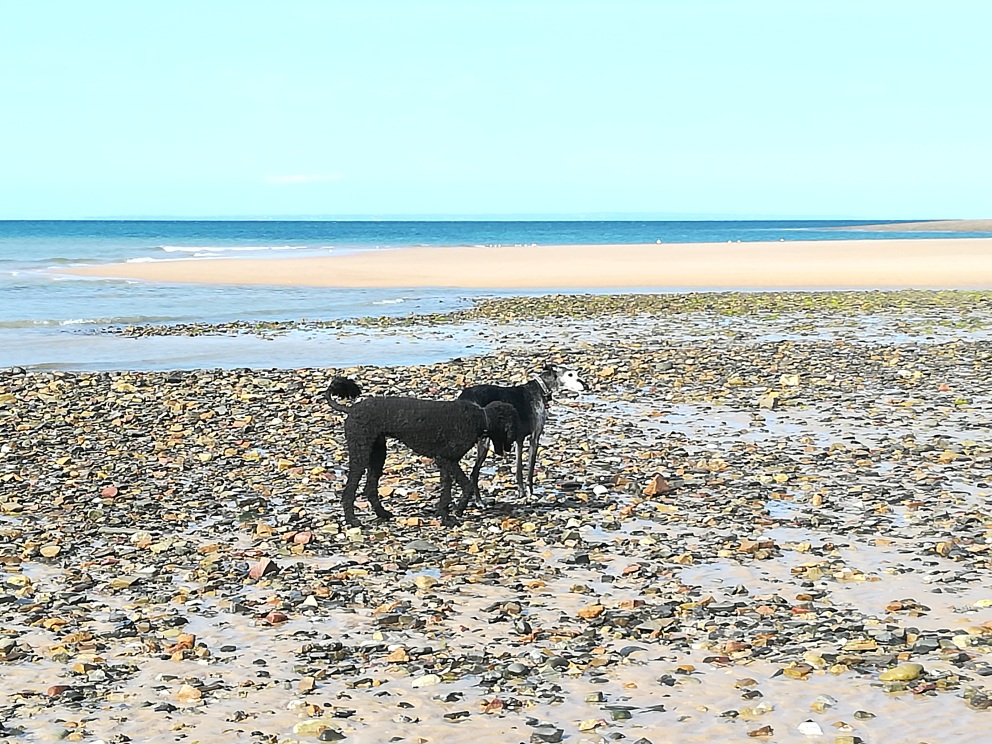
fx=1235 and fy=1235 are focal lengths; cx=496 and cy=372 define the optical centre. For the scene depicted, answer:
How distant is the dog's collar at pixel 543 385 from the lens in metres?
12.5

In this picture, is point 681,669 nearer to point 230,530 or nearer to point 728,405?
point 230,530

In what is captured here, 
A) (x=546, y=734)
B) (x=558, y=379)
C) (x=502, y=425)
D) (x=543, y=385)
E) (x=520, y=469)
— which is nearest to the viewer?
(x=546, y=734)

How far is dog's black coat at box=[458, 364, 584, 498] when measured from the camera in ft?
39.3

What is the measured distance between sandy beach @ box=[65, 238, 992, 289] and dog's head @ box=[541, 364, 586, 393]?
33.6 m

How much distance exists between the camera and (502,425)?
1168cm

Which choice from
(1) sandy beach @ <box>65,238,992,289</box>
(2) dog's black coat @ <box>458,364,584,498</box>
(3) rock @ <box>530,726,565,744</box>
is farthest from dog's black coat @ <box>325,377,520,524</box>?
(1) sandy beach @ <box>65,238,992,289</box>

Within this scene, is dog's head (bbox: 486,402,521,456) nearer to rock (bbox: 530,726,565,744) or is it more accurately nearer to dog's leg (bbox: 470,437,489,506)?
dog's leg (bbox: 470,437,489,506)

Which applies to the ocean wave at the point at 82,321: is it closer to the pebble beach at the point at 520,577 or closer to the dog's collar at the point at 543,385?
the pebble beach at the point at 520,577

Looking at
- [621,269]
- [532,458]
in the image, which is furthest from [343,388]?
[621,269]

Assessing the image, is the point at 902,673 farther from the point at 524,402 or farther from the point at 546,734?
the point at 524,402

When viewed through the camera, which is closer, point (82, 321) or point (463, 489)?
point (463, 489)

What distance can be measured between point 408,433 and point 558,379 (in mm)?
2309

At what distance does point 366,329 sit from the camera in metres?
31.1

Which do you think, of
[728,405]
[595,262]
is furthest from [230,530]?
[595,262]
